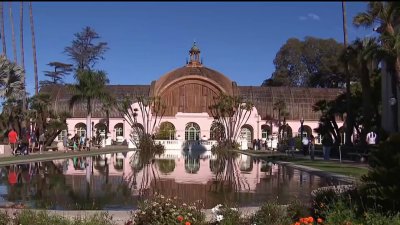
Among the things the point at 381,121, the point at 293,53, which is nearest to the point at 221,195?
the point at 381,121

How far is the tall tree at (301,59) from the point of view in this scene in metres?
87.2

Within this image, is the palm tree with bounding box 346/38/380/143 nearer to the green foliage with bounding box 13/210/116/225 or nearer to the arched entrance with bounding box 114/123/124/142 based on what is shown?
the green foliage with bounding box 13/210/116/225

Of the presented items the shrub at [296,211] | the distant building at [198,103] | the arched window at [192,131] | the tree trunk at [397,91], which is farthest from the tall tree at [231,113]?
the shrub at [296,211]

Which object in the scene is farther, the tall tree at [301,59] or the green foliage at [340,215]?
the tall tree at [301,59]

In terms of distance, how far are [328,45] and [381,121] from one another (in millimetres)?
50469

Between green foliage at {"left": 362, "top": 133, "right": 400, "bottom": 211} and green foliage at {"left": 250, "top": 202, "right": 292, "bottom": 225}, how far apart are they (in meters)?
1.36

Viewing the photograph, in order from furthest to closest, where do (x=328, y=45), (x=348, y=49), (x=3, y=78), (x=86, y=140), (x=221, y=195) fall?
(x=328, y=45)
(x=86, y=140)
(x=348, y=49)
(x=3, y=78)
(x=221, y=195)

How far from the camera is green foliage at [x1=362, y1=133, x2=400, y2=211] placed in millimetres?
7668

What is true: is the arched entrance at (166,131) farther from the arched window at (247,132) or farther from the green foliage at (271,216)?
the green foliage at (271,216)

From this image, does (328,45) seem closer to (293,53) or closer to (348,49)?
(293,53)

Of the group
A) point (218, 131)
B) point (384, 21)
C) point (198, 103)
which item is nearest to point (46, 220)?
point (384, 21)

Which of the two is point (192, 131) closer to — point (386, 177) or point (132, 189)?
point (132, 189)

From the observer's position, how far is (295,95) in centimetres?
6962

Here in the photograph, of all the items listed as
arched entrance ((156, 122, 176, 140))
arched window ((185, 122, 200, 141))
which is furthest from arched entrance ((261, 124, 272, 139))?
arched entrance ((156, 122, 176, 140))
